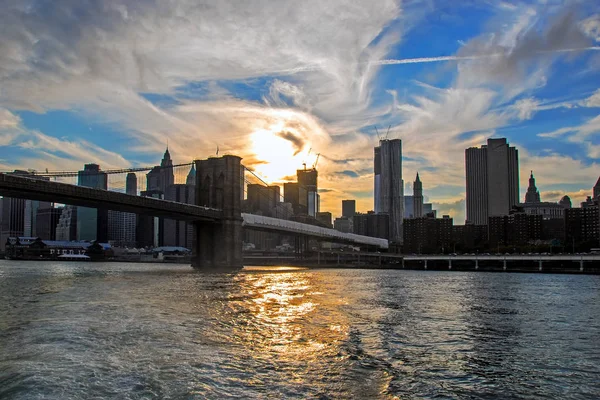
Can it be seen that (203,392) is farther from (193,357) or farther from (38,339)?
(38,339)

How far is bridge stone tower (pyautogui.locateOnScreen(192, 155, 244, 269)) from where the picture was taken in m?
85.1

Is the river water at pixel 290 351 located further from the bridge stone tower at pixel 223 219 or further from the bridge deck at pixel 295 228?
the bridge deck at pixel 295 228

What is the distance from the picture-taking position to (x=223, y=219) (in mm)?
85875

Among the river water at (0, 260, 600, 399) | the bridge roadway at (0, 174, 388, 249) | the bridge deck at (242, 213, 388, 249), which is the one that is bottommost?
the river water at (0, 260, 600, 399)

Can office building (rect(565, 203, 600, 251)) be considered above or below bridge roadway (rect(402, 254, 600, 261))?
above

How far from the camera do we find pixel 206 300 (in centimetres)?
3072

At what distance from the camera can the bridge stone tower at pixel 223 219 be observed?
85106 millimetres

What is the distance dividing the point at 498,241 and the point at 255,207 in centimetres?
8400

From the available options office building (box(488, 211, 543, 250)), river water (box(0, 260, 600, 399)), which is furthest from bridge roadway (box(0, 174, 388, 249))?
office building (box(488, 211, 543, 250))

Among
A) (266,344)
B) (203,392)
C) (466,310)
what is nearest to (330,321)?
(266,344)

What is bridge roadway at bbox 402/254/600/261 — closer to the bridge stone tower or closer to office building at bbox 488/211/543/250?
the bridge stone tower

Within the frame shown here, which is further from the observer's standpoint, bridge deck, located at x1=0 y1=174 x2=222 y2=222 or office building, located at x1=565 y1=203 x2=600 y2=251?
office building, located at x1=565 y1=203 x2=600 y2=251

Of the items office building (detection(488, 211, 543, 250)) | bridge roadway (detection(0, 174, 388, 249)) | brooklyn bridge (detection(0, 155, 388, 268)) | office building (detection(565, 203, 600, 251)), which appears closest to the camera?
bridge roadway (detection(0, 174, 388, 249))

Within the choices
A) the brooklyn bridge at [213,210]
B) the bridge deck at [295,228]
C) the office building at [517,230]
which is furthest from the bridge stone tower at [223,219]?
the office building at [517,230]
